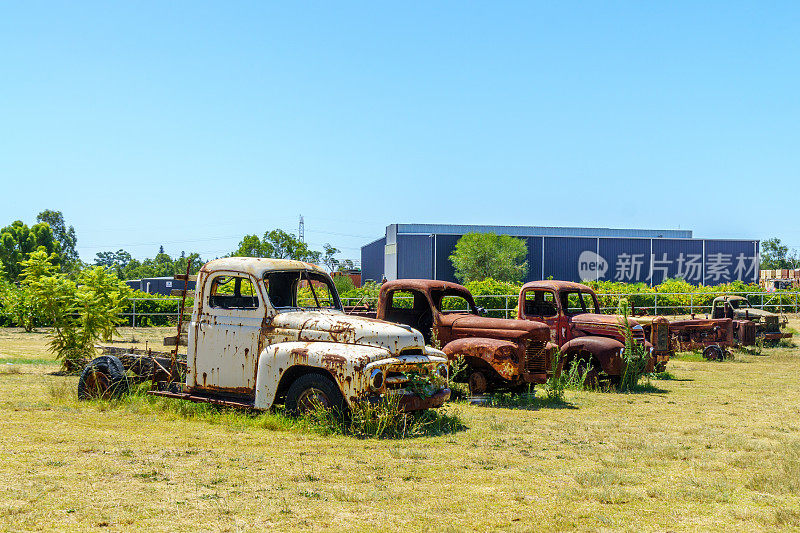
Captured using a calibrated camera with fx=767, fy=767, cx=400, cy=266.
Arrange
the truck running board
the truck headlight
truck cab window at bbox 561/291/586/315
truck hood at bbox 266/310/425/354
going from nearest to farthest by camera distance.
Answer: the truck headlight → truck hood at bbox 266/310/425/354 → the truck running board → truck cab window at bbox 561/291/586/315

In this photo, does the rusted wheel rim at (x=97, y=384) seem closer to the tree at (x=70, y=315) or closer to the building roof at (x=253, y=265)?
the building roof at (x=253, y=265)

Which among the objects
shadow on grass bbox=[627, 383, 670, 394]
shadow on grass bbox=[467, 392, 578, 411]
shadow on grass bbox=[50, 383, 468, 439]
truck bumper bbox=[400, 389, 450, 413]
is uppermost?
truck bumper bbox=[400, 389, 450, 413]

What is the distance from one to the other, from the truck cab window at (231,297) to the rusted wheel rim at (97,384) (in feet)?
7.44

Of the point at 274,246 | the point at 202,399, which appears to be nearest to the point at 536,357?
the point at 202,399

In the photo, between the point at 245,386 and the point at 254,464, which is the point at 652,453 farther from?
the point at 245,386

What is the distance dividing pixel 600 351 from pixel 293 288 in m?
6.66

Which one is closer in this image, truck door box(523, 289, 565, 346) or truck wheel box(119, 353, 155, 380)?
truck wheel box(119, 353, 155, 380)

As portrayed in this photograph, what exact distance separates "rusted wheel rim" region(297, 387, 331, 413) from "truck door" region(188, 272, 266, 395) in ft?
2.77

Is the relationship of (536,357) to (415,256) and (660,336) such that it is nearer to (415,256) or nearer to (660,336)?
(660,336)

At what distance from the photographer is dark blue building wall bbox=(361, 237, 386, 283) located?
6894 cm

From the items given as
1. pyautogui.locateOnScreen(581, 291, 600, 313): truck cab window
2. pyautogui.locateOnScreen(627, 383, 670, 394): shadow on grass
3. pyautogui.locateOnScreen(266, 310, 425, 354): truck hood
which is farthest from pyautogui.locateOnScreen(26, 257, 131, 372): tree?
pyautogui.locateOnScreen(627, 383, 670, 394): shadow on grass

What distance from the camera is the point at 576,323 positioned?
15.1 metres

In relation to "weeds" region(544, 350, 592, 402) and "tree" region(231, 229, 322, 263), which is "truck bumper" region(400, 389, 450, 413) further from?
"tree" region(231, 229, 322, 263)

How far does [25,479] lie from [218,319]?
3643mm
